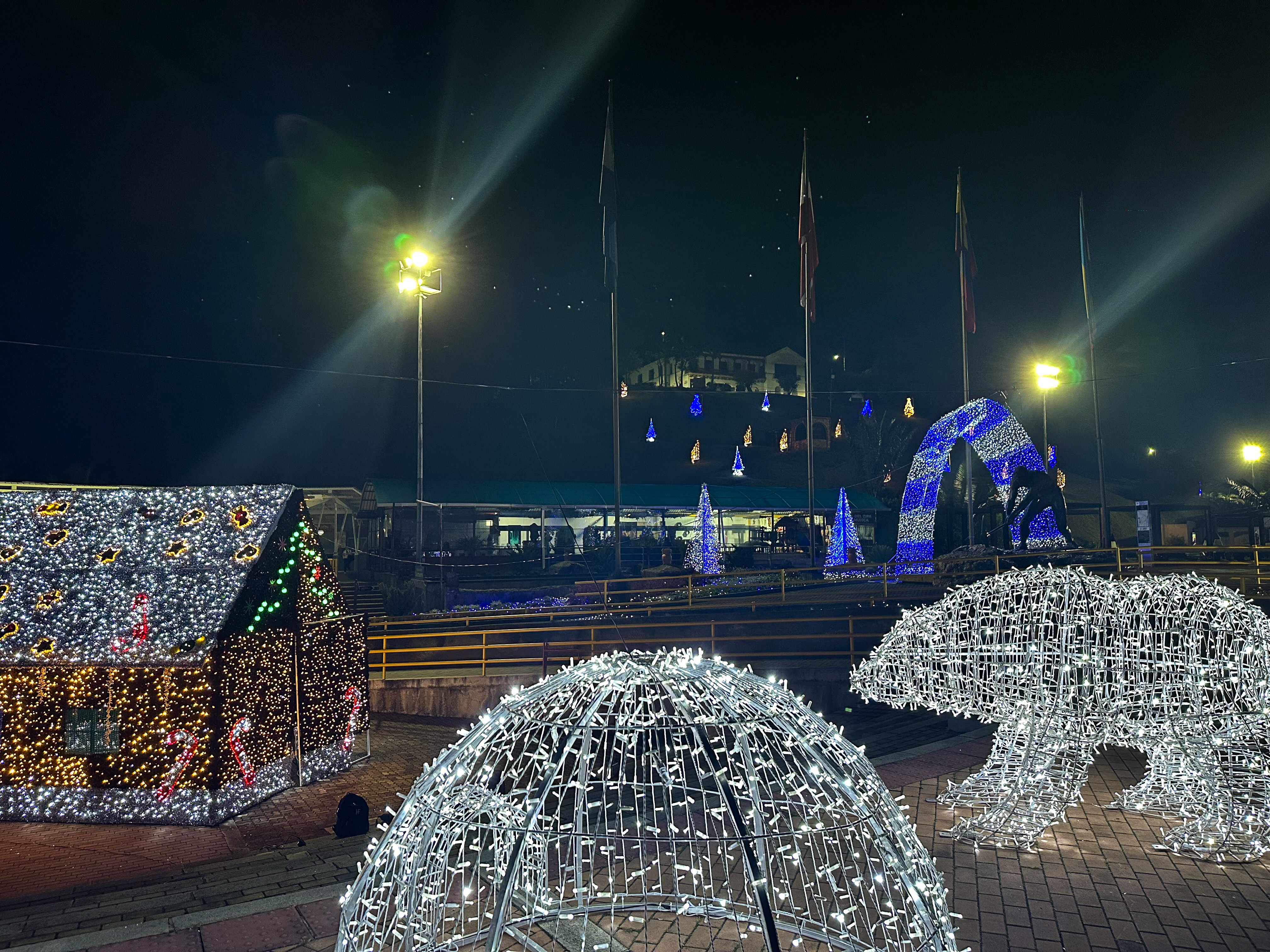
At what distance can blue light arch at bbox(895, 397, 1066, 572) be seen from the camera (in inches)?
707

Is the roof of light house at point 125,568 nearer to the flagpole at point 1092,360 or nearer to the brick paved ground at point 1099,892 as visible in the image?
the brick paved ground at point 1099,892

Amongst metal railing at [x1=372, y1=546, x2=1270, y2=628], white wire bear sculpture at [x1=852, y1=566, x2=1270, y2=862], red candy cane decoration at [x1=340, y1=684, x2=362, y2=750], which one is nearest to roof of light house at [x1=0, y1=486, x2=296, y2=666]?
red candy cane decoration at [x1=340, y1=684, x2=362, y2=750]

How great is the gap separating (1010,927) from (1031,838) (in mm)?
1482

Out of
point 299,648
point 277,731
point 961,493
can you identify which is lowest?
point 277,731

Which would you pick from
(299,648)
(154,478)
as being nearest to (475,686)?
(299,648)

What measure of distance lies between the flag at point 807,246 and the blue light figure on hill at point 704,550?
6.36 meters

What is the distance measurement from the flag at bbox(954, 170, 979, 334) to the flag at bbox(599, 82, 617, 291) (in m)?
9.33

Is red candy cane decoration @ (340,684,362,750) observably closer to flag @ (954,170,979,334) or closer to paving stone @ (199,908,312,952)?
paving stone @ (199,908,312,952)

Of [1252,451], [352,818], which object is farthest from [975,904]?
[1252,451]

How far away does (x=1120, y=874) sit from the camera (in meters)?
5.78

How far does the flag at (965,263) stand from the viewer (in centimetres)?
2214

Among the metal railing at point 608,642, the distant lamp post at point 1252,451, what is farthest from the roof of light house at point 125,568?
the distant lamp post at point 1252,451

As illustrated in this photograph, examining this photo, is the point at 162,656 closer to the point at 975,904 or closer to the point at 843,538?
the point at 975,904

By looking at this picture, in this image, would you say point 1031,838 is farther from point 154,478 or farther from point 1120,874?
point 154,478
